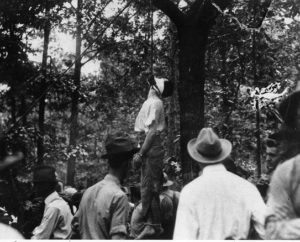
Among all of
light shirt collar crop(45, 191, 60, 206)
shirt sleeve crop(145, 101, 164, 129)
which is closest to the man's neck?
light shirt collar crop(45, 191, 60, 206)

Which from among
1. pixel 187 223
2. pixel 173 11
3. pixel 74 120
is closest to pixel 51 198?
pixel 187 223

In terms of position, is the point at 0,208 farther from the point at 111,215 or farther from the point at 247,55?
the point at 247,55

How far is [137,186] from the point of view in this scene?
696 cm

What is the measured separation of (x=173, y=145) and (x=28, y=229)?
541 centimetres

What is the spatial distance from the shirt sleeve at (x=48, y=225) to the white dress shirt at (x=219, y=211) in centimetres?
148

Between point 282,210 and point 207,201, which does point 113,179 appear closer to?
point 207,201

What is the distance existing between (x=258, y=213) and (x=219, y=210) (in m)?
A: 0.24

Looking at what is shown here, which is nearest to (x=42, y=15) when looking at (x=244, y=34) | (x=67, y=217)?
(x=244, y=34)

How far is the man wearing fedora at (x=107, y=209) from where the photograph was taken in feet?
11.1

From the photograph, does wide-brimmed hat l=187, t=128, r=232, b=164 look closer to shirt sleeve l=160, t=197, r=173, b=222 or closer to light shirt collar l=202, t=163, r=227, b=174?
light shirt collar l=202, t=163, r=227, b=174

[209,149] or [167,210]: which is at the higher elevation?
[209,149]

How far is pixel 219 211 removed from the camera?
299 cm

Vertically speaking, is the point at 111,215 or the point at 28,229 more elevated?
the point at 111,215

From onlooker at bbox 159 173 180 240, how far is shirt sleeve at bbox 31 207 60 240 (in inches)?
75.8
